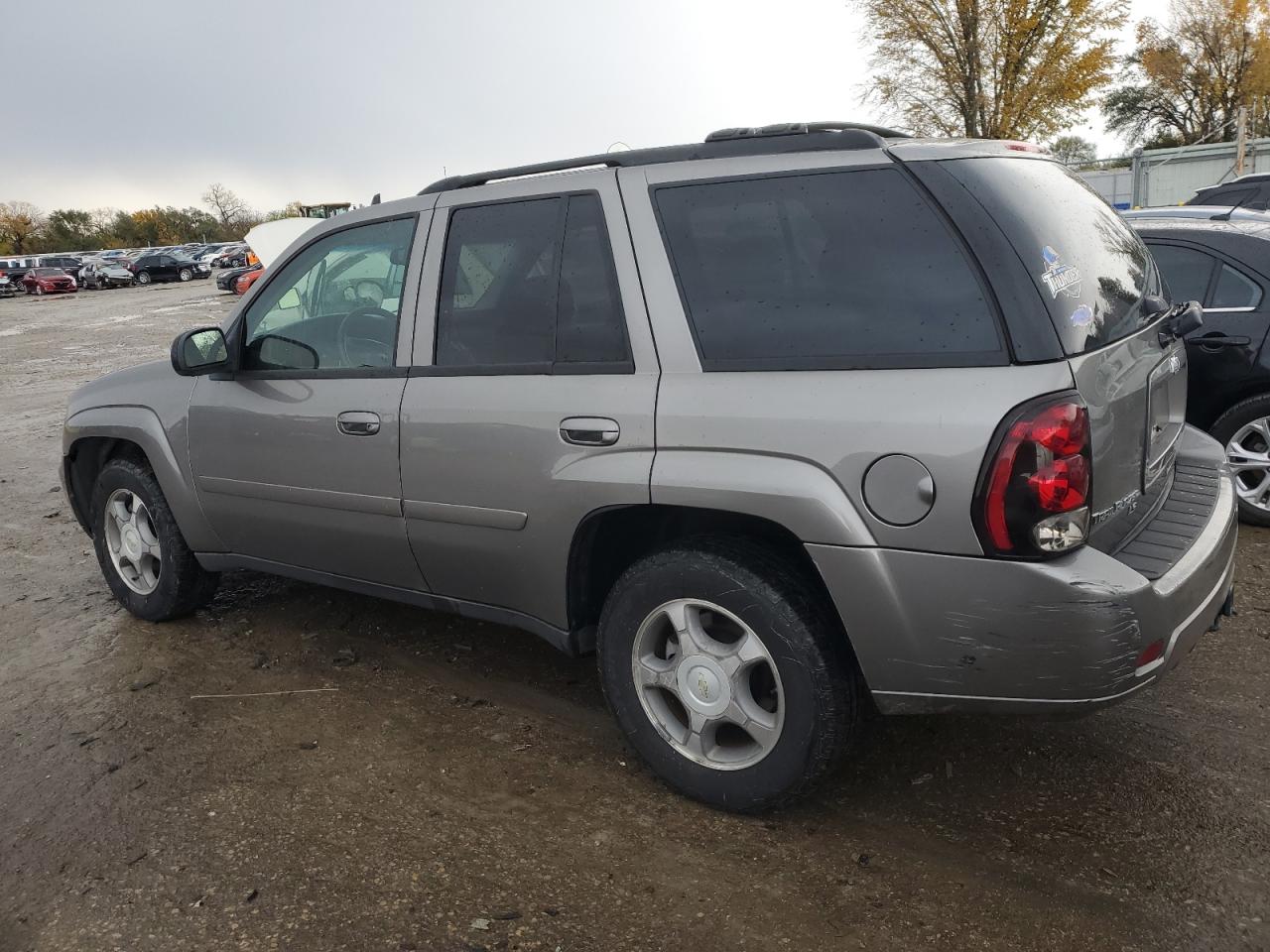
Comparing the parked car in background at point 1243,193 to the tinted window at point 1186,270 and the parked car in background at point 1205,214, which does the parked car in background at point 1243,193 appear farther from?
the tinted window at point 1186,270

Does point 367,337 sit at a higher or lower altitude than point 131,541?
higher

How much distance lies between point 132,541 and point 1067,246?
4.10m

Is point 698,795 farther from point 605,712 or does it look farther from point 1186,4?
point 1186,4

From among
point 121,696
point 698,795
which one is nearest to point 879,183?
point 698,795

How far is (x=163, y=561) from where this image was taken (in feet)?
15.3

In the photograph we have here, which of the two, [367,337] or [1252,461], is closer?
[367,337]

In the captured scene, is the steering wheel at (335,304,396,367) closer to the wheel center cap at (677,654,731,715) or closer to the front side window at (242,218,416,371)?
the front side window at (242,218,416,371)

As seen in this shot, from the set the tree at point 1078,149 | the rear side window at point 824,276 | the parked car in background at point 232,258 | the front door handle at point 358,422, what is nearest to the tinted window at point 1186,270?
the rear side window at point 824,276

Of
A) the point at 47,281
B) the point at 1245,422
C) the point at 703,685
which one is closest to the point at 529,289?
the point at 703,685

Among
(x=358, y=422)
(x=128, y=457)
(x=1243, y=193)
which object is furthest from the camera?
(x=1243, y=193)

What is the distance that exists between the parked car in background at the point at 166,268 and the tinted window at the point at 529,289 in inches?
2115

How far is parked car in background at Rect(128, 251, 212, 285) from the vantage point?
168ft

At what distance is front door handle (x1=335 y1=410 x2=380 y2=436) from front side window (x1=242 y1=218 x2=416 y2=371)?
188 millimetres

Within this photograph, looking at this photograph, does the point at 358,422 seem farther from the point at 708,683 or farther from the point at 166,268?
the point at 166,268
